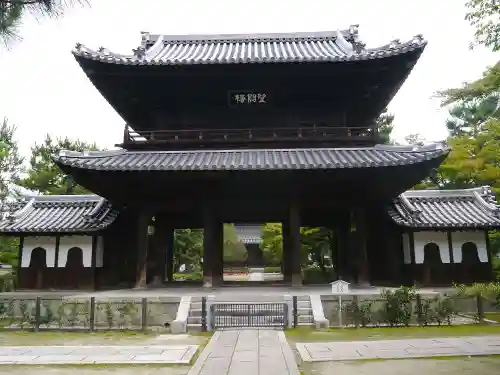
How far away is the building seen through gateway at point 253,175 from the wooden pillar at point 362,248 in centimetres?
4

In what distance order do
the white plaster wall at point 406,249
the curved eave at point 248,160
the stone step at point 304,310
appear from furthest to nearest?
the white plaster wall at point 406,249
the curved eave at point 248,160
the stone step at point 304,310

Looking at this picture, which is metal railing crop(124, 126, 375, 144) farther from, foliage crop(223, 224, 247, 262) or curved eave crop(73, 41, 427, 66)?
foliage crop(223, 224, 247, 262)

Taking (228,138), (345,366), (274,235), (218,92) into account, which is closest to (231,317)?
(345,366)

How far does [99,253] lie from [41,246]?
2009mm

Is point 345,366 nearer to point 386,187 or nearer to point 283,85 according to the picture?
point 386,187

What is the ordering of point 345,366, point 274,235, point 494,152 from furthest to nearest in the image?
point 274,235 < point 494,152 < point 345,366

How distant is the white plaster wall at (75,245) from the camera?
15359mm

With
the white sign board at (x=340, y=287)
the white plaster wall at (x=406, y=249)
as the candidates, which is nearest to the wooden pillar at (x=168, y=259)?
the white sign board at (x=340, y=287)

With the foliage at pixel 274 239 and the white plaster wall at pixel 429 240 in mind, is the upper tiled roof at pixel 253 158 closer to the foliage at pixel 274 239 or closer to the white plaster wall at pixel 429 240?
the white plaster wall at pixel 429 240

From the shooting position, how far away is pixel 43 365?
782cm

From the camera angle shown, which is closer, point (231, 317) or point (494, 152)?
point (231, 317)

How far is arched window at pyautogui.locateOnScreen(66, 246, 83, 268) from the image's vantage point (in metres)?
15.4

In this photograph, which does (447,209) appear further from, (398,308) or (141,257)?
(141,257)

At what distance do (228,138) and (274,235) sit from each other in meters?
15.0
